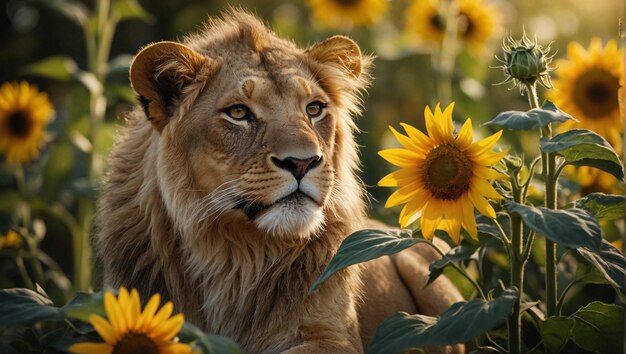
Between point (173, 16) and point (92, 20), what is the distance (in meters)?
5.63

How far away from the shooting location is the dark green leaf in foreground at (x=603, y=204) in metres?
3.47

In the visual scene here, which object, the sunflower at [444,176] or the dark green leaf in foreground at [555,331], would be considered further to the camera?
the dark green leaf in foreground at [555,331]

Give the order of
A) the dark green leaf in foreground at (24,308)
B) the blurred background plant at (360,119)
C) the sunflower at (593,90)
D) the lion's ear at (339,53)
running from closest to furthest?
the dark green leaf in foreground at (24,308) < the lion's ear at (339,53) < the sunflower at (593,90) < the blurred background plant at (360,119)

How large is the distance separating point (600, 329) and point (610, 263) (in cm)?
25

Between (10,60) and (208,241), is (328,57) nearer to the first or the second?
(208,241)

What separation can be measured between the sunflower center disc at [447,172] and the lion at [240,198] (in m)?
0.49

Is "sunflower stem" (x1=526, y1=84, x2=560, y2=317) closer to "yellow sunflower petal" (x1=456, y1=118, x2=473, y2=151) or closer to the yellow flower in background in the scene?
"yellow sunflower petal" (x1=456, y1=118, x2=473, y2=151)

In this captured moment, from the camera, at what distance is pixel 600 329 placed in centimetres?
345

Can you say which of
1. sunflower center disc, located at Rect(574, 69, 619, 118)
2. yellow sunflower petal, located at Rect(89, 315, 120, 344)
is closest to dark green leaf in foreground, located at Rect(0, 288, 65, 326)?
yellow sunflower petal, located at Rect(89, 315, 120, 344)

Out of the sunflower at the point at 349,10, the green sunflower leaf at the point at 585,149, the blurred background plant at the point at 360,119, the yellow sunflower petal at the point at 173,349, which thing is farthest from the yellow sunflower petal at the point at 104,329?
the sunflower at the point at 349,10

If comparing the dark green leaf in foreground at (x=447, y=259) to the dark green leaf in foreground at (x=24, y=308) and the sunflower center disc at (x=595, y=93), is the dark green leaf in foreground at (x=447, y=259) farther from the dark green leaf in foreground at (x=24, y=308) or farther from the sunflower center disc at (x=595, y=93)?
the sunflower center disc at (x=595, y=93)

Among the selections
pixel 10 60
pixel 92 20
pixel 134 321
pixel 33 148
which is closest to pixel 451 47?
pixel 92 20

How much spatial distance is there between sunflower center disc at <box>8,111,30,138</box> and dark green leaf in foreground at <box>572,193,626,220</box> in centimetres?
359

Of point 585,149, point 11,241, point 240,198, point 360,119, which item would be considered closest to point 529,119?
point 585,149
